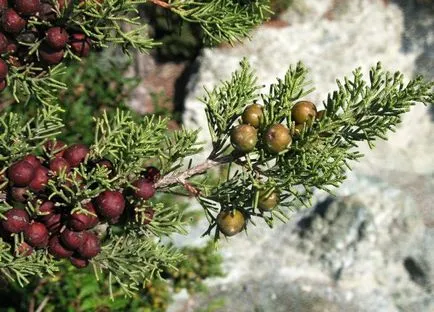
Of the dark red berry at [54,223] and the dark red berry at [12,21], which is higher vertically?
the dark red berry at [12,21]

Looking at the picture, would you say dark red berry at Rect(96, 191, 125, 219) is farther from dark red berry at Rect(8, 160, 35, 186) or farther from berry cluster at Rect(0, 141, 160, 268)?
dark red berry at Rect(8, 160, 35, 186)

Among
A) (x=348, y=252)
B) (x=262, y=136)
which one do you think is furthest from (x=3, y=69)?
(x=348, y=252)

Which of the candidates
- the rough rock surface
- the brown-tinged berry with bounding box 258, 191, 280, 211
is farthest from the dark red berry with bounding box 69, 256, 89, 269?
the rough rock surface

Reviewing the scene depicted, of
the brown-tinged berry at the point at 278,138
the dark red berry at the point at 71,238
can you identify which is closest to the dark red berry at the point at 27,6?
the dark red berry at the point at 71,238

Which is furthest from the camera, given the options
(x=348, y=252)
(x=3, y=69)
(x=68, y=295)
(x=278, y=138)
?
→ (x=348, y=252)

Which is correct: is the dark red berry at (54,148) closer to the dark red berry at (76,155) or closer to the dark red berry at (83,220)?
the dark red berry at (76,155)

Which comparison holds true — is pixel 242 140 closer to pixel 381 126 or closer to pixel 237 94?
pixel 237 94

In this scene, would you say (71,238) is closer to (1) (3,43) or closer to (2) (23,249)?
(2) (23,249)

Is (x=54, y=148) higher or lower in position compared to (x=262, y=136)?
lower
